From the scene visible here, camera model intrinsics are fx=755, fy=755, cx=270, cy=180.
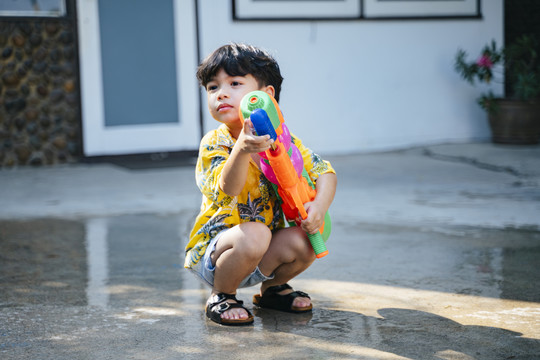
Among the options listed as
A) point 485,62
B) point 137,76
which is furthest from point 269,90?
point 485,62

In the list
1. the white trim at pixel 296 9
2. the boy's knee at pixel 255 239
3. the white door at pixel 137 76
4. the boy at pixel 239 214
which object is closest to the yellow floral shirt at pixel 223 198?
the boy at pixel 239 214

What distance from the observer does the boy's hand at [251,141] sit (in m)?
2.15

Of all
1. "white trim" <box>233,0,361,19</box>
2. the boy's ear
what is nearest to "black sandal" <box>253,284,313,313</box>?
the boy's ear

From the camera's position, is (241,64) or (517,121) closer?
(241,64)

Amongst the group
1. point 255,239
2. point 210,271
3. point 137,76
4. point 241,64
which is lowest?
point 210,271

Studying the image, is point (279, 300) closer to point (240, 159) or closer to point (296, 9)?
point (240, 159)

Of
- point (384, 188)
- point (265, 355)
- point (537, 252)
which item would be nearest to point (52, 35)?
→ point (384, 188)

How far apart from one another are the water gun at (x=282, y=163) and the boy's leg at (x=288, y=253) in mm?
42

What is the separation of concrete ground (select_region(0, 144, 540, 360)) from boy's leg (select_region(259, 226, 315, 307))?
0.54ft

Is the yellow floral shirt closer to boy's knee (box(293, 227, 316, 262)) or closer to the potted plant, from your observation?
boy's knee (box(293, 227, 316, 262))

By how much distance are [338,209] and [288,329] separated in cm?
220

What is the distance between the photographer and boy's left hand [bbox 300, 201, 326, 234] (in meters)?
2.37

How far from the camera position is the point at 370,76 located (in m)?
7.54

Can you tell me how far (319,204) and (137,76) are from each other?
4818 millimetres
